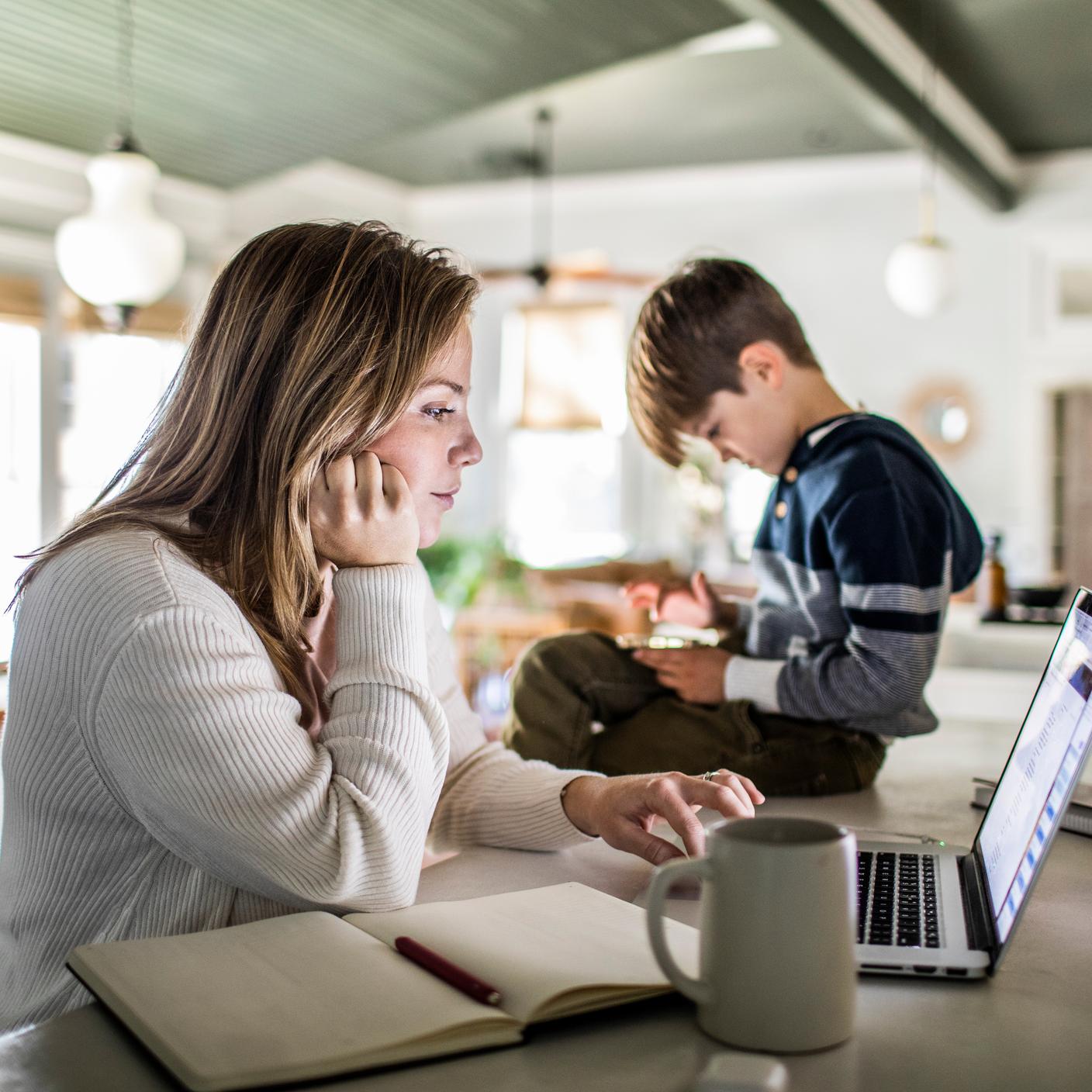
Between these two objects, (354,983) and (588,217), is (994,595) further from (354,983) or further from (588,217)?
(588,217)

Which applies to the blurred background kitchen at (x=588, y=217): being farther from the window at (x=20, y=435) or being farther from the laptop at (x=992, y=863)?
the laptop at (x=992, y=863)

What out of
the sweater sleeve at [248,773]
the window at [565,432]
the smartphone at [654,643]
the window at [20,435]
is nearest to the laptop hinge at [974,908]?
the sweater sleeve at [248,773]

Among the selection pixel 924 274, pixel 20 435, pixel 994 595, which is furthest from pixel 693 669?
pixel 20 435

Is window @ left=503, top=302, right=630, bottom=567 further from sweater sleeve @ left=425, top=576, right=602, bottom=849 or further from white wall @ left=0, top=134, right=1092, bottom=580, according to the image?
sweater sleeve @ left=425, top=576, right=602, bottom=849

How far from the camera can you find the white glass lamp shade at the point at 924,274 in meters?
4.56

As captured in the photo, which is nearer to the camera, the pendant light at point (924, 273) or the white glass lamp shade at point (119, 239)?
the white glass lamp shade at point (119, 239)

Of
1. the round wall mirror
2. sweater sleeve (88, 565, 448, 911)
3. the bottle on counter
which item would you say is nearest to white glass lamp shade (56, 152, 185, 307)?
sweater sleeve (88, 565, 448, 911)

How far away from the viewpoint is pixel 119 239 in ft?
10.4

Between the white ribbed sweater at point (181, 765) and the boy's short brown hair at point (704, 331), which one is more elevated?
the boy's short brown hair at point (704, 331)

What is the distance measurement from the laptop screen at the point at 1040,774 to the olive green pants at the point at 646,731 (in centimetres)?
32

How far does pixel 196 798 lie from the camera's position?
891 millimetres

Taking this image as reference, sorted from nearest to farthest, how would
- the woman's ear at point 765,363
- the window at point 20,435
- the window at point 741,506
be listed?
the woman's ear at point 765,363 → the window at point 20,435 → the window at point 741,506

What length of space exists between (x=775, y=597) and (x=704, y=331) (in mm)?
375

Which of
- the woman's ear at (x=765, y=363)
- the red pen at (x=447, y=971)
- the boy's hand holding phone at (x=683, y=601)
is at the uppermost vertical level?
the woman's ear at (x=765, y=363)
